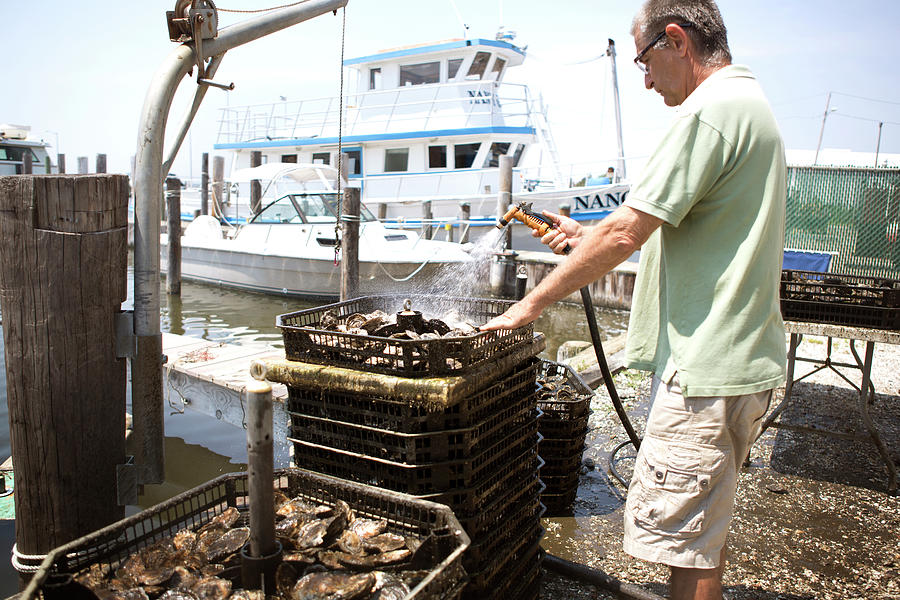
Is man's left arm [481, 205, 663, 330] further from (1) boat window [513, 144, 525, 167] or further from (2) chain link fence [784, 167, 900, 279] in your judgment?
(1) boat window [513, 144, 525, 167]

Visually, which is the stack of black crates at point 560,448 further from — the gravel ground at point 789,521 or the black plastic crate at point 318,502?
the black plastic crate at point 318,502

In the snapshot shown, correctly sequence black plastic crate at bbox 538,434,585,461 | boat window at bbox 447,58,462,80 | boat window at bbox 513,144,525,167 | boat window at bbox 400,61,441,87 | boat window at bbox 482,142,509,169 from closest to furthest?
black plastic crate at bbox 538,434,585,461 → boat window at bbox 482,142,509,169 → boat window at bbox 447,58,462,80 → boat window at bbox 400,61,441,87 → boat window at bbox 513,144,525,167

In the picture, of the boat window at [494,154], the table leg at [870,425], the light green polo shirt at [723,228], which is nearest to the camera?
the light green polo shirt at [723,228]

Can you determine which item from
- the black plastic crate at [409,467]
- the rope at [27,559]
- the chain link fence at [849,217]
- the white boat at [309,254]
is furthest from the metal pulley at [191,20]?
the chain link fence at [849,217]

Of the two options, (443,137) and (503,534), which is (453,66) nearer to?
(443,137)

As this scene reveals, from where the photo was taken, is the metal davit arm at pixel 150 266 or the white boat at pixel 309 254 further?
the white boat at pixel 309 254

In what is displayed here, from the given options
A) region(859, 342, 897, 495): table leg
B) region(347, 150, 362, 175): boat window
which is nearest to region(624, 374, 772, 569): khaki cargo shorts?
region(859, 342, 897, 495): table leg

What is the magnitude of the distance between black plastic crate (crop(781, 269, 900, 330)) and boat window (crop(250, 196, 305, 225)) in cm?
1132

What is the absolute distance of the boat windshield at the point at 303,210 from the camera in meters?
13.7

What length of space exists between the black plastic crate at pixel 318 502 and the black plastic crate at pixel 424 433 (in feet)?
0.56

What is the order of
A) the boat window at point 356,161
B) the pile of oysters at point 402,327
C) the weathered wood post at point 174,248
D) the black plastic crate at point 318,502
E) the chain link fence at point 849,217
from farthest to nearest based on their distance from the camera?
the boat window at point 356,161
the weathered wood post at point 174,248
the chain link fence at point 849,217
the pile of oysters at point 402,327
the black plastic crate at point 318,502

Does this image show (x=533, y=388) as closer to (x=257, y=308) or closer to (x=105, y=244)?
(x=105, y=244)

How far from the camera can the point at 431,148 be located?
64.7 ft

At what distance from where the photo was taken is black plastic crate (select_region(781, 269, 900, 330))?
4152 mm
